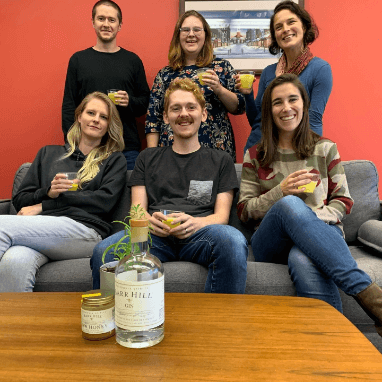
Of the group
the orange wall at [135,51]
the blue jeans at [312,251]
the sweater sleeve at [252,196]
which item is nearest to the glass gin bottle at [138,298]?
the blue jeans at [312,251]

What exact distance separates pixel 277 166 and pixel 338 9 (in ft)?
5.64

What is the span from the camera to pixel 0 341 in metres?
0.76

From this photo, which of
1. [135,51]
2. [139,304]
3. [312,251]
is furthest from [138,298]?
[135,51]

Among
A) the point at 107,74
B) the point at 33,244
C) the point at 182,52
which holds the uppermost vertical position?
the point at 182,52

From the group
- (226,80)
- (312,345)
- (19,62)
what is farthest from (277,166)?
(19,62)

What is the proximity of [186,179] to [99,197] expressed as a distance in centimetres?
45

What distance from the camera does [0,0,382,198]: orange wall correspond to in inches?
111

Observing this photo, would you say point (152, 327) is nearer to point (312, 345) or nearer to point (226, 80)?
point (312, 345)

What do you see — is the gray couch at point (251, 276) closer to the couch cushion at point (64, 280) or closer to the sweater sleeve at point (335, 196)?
the couch cushion at point (64, 280)

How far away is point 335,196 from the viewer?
5.76 feet

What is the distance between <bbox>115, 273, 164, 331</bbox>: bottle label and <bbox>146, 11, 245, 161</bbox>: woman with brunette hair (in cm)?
158

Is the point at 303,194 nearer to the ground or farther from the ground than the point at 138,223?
nearer to the ground

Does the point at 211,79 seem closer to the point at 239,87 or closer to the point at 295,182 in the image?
the point at 239,87

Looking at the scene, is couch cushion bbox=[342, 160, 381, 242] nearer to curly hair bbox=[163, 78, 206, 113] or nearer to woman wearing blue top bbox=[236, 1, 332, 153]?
woman wearing blue top bbox=[236, 1, 332, 153]
